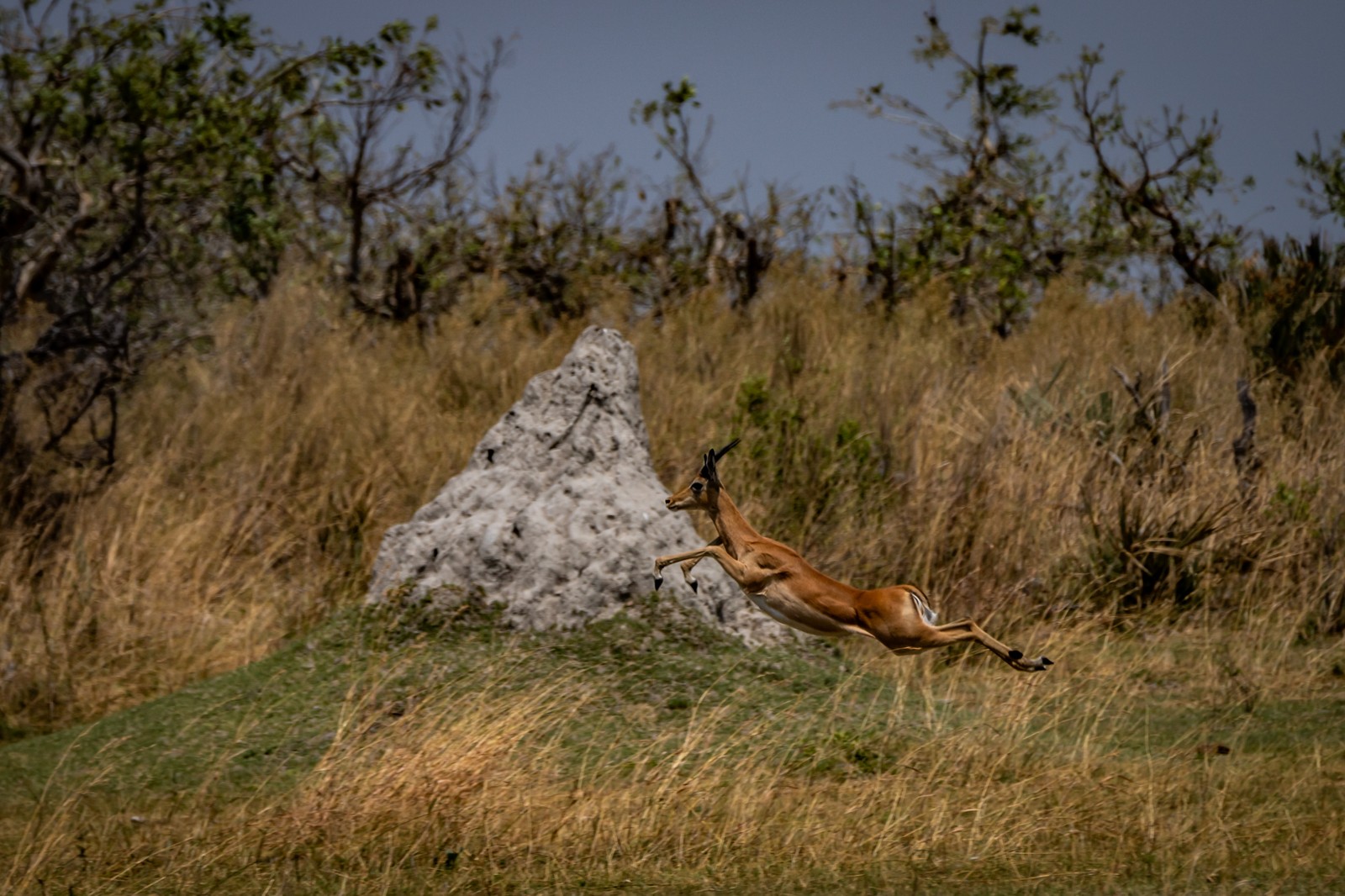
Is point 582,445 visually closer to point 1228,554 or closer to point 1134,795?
point 1134,795

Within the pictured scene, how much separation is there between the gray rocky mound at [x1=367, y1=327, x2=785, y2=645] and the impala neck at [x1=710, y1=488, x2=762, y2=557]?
4.91 m

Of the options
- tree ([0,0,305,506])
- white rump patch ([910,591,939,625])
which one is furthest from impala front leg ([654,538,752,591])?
tree ([0,0,305,506])

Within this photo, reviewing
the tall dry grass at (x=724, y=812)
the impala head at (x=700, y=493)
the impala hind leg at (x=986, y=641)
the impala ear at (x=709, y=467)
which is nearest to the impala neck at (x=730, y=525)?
the impala head at (x=700, y=493)

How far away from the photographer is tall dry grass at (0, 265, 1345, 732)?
37.4 ft

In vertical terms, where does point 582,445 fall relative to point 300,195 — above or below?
below

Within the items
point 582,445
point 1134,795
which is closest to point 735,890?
point 1134,795

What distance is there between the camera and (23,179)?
614 inches

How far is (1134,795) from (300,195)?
60.8ft

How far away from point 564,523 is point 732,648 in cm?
132

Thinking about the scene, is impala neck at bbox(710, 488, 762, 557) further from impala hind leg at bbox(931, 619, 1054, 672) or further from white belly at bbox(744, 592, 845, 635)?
impala hind leg at bbox(931, 619, 1054, 672)

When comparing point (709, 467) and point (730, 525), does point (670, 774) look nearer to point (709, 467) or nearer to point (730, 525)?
point (730, 525)

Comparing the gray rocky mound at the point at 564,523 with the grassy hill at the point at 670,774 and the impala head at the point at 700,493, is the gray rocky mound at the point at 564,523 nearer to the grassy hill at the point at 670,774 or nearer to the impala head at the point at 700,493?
the grassy hill at the point at 670,774

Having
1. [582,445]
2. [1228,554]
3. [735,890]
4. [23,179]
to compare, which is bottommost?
[735,890]

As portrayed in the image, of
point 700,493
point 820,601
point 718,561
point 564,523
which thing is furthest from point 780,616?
point 564,523
